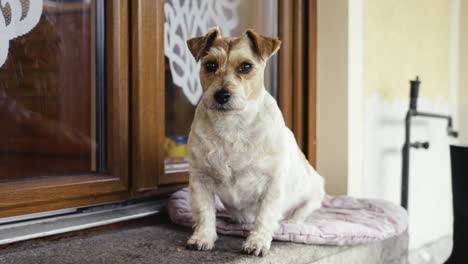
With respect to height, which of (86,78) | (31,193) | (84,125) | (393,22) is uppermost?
(393,22)

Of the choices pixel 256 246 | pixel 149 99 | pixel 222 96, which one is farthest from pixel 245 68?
pixel 256 246

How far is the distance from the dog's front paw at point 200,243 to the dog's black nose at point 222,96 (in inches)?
16.2

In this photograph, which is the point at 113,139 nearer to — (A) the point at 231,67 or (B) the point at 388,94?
(A) the point at 231,67

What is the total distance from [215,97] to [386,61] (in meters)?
1.53

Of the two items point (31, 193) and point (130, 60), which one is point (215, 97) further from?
point (31, 193)

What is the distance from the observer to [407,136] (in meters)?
2.77

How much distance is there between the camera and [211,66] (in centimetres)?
166

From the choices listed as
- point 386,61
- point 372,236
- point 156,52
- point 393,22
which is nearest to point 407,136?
point 386,61

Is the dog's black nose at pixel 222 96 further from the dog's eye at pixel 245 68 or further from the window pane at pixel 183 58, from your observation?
the window pane at pixel 183 58

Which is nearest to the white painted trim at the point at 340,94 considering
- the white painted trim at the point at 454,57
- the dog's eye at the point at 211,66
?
the dog's eye at the point at 211,66

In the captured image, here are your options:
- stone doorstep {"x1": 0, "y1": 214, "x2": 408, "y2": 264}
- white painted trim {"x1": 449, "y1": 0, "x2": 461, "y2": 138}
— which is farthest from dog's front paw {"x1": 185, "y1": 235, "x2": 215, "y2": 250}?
white painted trim {"x1": 449, "y1": 0, "x2": 461, "y2": 138}

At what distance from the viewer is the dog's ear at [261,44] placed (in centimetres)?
167

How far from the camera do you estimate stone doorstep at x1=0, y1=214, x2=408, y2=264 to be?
1502mm

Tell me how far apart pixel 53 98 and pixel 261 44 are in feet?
2.50
